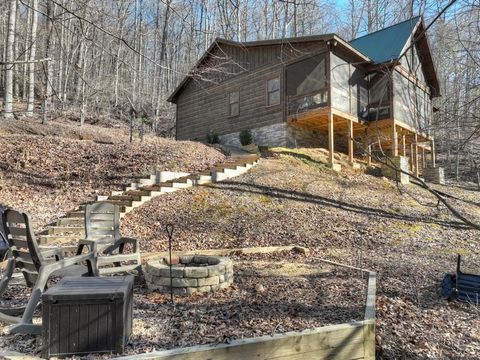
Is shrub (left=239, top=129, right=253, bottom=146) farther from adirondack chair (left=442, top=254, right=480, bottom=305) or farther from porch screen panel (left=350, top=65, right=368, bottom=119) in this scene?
adirondack chair (left=442, top=254, right=480, bottom=305)

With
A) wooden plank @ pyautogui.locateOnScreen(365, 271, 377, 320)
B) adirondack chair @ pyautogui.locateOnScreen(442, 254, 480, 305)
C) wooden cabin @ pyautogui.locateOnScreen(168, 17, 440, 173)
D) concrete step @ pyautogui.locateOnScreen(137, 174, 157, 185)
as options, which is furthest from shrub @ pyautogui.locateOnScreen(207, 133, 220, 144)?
adirondack chair @ pyautogui.locateOnScreen(442, 254, 480, 305)

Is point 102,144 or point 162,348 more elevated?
point 102,144

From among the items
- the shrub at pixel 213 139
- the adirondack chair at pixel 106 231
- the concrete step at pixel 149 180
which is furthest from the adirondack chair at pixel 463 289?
the shrub at pixel 213 139

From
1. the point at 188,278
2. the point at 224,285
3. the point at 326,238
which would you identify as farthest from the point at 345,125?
the point at 188,278

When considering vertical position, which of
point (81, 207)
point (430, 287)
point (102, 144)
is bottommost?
point (430, 287)

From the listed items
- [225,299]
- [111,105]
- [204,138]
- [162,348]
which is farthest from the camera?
[111,105]

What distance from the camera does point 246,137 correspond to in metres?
18.7

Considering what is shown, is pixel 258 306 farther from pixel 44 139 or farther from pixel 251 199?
pixel 44 139

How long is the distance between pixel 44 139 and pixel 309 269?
11991 mm

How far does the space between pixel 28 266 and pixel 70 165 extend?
1032 cm

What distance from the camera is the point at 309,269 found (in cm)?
637

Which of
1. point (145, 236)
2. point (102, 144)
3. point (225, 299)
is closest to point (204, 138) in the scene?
point (102, 144)

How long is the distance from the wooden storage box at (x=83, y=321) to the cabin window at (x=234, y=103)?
676 inches

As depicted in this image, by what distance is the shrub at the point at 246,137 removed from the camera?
18.6 meters
